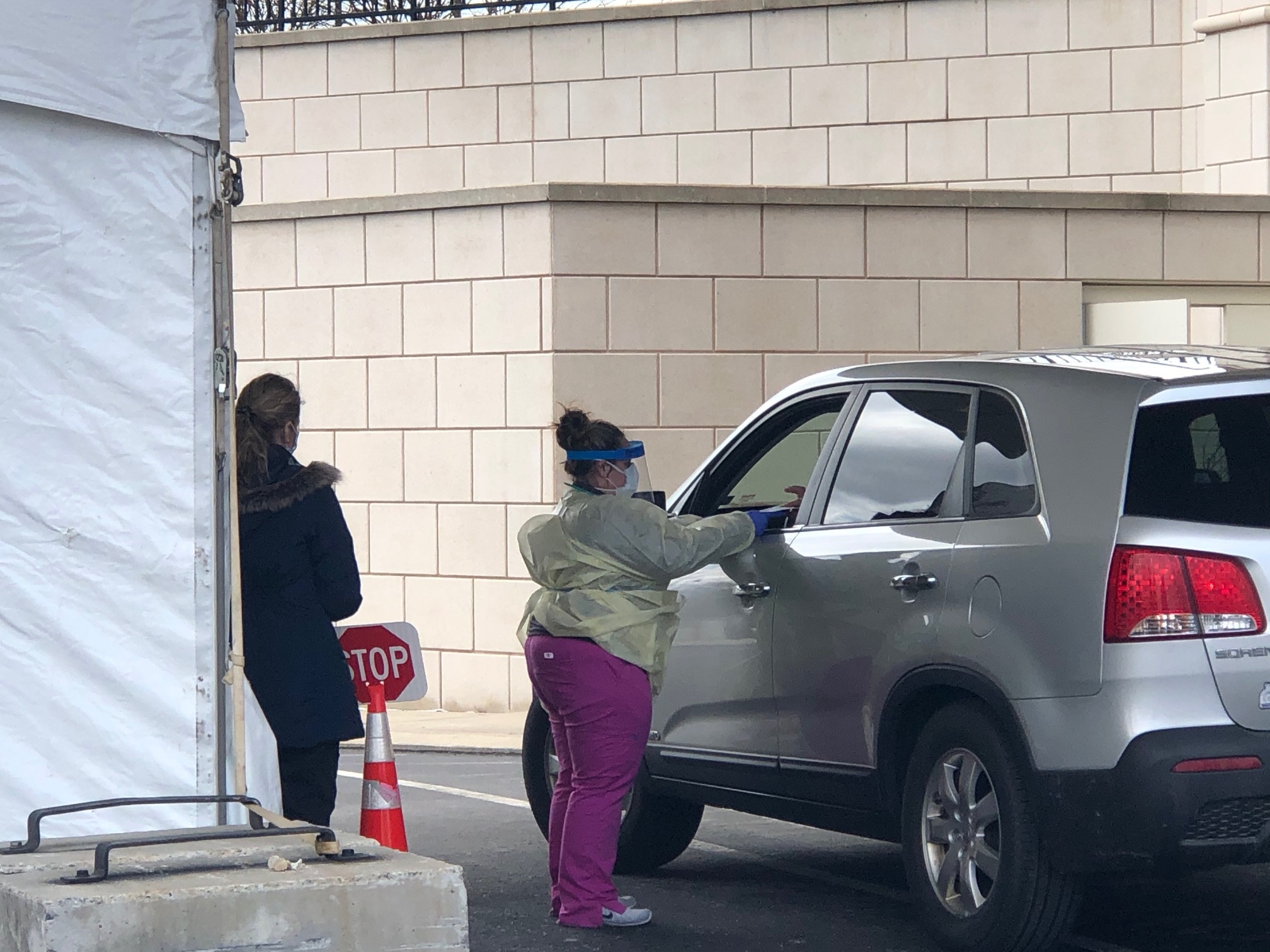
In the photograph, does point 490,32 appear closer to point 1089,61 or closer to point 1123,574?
point 1089,61

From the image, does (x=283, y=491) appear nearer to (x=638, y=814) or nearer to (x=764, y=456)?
(x=764, y=456)

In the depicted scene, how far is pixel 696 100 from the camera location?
1588cm

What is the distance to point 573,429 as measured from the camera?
255 inches

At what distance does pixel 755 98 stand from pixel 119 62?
11581 mm

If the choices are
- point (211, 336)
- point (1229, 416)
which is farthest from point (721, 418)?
point (211, 336)

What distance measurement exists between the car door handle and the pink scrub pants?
929mm

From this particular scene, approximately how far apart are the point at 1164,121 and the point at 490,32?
5.31 m

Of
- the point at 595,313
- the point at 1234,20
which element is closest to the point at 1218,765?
the point at 595,313

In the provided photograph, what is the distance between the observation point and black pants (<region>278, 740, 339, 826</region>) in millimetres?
6055

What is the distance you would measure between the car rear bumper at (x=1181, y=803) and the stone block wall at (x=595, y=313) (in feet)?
25.8

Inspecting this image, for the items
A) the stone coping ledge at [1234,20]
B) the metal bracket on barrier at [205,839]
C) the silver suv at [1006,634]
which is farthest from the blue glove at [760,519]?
the stone coping ledge at [1234,20]

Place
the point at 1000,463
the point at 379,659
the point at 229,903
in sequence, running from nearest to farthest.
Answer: the point at 229,903 < the point at 1000,463 < the point at 379,659

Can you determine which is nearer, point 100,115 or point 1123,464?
point 100,115

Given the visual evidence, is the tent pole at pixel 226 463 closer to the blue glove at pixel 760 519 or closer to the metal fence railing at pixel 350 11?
the blue glove at pixel 760 519
